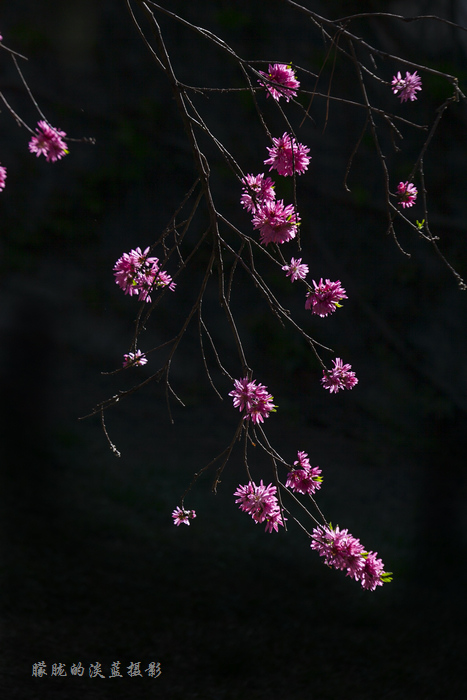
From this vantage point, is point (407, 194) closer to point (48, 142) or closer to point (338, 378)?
point (338, 378)

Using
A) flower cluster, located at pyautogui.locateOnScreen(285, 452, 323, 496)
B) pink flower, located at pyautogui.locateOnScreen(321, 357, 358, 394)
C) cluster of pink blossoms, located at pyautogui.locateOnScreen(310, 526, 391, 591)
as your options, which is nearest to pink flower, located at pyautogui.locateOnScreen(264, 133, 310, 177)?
pink flower, located at pyautogui.locateOnScreen(321, 357, 358, 394)

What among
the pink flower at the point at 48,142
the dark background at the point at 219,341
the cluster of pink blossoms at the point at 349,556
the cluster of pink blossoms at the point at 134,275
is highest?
the dark background at the point at 219,341

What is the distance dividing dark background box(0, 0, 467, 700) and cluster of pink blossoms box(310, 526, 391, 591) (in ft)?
5.37

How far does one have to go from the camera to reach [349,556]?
1255 mm

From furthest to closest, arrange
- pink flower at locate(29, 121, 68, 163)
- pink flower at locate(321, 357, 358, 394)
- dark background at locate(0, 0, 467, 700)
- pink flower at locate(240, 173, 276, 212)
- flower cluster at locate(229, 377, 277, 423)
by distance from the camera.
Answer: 1. dark background at locate(0, 0, 467, 700)
2. pink flower at locate(321, 357, 358, 394)
3. pink flower at locate(240, 173, 276, 212)
4. flower cluster at locate(229, 377, 277, 423)
5. pink flower at locate(29, 121, 68, 163)

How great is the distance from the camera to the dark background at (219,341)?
3.10m

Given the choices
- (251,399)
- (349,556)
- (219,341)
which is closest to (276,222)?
(251,399)

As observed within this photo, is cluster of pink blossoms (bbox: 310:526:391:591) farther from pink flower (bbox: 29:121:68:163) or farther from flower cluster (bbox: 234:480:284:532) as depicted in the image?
pink flower (bbox: 29:121:68:163)

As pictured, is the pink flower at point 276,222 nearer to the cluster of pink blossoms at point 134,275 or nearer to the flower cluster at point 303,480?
the cluster of pink blossoms at point 134,275

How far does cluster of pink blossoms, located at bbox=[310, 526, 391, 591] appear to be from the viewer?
125 cm

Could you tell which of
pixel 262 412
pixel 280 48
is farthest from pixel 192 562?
pixel 280 48

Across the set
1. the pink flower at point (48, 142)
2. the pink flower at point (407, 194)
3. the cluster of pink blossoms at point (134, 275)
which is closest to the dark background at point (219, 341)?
the cluster of pink blossoms at point (134, 275)

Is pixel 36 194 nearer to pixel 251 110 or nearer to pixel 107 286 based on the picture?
pixel 107 286

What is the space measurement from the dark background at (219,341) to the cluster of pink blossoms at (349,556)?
5.37 ft
